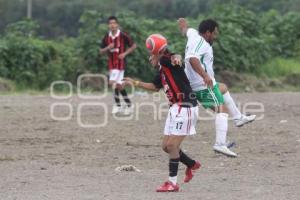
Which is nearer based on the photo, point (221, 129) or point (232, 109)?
point (221, 129)

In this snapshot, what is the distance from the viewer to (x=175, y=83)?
905 cm

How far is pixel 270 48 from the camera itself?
2772cm

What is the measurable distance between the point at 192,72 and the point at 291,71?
16.1 meters

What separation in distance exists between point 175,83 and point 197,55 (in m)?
1.99

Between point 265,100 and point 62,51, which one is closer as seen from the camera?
point 265,100

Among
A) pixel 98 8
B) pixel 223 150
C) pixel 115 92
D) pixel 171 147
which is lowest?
pixel 223 150

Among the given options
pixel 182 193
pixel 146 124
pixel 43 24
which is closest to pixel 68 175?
pixel 182 193

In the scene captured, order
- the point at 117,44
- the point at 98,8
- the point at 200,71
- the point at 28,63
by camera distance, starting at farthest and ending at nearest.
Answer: the point at 98,8
the point at 28,63
the point at 117,44
the point at 200,71

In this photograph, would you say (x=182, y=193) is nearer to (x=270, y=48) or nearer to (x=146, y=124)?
(x=146, y=124)

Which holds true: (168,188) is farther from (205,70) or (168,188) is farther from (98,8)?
(98,8)

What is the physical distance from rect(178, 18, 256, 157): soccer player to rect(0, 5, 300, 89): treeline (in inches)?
489

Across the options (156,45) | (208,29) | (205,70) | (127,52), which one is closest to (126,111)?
(127,52)

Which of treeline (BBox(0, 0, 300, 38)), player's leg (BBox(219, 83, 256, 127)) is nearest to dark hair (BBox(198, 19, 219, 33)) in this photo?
player's leg (BBox(219, 83, 256, 127))

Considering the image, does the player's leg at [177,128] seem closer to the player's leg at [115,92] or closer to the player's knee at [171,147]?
the player's knee at [171,147]
